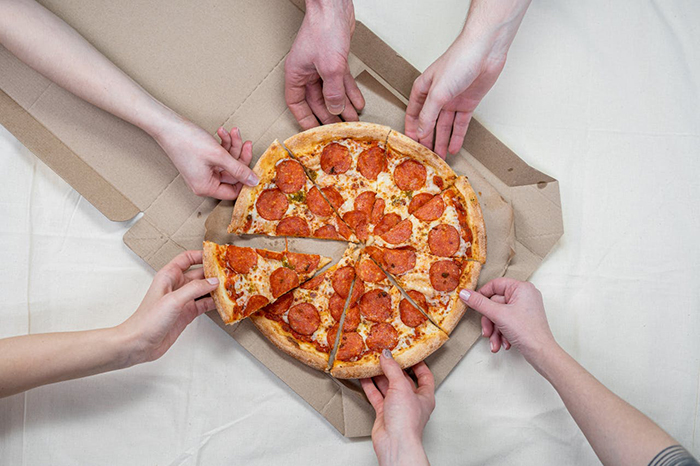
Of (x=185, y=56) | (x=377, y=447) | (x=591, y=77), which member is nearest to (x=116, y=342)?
(x=377, y=447)

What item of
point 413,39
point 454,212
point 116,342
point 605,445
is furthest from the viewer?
point 413,39

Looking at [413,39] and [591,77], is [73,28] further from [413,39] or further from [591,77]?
[591,77]

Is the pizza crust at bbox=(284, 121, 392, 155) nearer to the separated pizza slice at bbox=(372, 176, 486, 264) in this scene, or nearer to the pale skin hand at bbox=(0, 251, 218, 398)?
the separated pizza slice at bbox=(372, 176, 486, 264)

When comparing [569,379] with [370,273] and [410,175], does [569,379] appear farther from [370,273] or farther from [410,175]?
[410,175]

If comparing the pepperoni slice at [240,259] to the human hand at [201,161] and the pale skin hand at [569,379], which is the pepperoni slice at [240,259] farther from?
the pale skin hand at [569,379]

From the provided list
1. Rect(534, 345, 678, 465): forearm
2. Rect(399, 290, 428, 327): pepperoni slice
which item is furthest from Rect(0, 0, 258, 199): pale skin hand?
Rect(534, 345, 678, 465): forearm

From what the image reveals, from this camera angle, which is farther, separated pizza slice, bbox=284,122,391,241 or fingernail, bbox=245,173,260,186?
separated pizza slice, bbox=284,122,391,241

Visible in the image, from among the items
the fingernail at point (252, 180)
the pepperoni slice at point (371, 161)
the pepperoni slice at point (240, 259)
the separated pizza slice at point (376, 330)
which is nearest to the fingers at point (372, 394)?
the separated pizza slice at point (376, 330)
